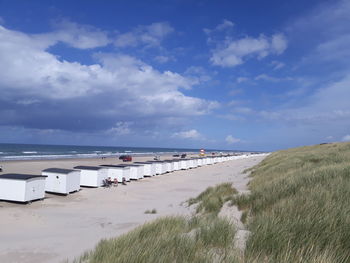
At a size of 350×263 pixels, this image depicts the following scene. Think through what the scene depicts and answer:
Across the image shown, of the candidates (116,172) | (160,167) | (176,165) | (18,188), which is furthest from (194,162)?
(18,188)

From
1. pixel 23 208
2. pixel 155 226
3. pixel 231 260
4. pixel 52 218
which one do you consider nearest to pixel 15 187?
pixel 23 208

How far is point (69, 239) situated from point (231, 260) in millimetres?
6548

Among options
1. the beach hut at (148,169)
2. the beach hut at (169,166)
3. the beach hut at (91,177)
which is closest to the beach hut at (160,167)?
the beach hut at (169,166)

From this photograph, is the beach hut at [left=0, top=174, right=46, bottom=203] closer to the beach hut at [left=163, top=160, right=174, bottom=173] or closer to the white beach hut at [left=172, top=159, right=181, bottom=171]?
the beach hut at [left=163, top=160, right=174, bottom=173]

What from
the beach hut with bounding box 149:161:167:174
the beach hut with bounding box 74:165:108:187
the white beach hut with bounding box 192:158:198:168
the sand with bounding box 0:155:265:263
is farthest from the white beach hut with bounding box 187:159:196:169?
the sand with bounding box 0:155:265:263

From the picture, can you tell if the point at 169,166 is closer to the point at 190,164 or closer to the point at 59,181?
the point at 190,164

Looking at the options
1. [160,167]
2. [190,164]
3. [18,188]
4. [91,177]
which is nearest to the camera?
[18,188]

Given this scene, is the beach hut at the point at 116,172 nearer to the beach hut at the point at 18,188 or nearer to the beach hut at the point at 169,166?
the beach hut at the point at 18,188

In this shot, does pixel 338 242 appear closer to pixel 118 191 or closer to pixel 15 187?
pixel 15 187

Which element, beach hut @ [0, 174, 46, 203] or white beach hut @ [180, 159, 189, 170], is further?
white beach hut @ [180, 159, 189, 170]

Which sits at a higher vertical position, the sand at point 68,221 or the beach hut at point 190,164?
the beach hut at point 190,164

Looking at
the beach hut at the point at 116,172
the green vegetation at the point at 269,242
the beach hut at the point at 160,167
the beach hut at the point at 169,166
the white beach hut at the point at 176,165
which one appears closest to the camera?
the green vegetation at the point at 269,242

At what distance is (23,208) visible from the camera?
1298 cm

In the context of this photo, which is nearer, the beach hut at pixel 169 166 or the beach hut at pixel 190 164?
the beach hut at pixel 169 166
